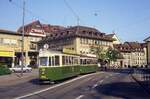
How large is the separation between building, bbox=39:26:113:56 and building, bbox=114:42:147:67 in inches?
1483

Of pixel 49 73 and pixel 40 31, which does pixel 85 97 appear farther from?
pixel 40 31

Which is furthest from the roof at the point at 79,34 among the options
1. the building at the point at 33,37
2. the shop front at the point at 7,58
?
the shop front at the point at 7,58

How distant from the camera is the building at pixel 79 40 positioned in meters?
96.0

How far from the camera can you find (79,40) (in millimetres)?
96250

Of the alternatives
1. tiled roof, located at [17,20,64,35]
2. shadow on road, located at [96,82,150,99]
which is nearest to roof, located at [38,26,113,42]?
tiled roof, located at [17,20,64,35]

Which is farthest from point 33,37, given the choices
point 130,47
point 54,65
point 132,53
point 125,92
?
point 125,92

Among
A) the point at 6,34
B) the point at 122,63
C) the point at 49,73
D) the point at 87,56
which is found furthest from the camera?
the point at 122,63

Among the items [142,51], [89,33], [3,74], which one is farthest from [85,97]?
[142,51]

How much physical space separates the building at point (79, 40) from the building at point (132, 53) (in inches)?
1483

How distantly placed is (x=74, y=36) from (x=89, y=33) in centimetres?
838

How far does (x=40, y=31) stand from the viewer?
347 feet

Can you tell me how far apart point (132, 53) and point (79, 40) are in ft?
201

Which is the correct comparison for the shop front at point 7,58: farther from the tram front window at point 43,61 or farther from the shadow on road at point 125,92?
the shadow on road at point 125,92

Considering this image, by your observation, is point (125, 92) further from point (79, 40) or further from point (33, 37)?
point (33, 37)
